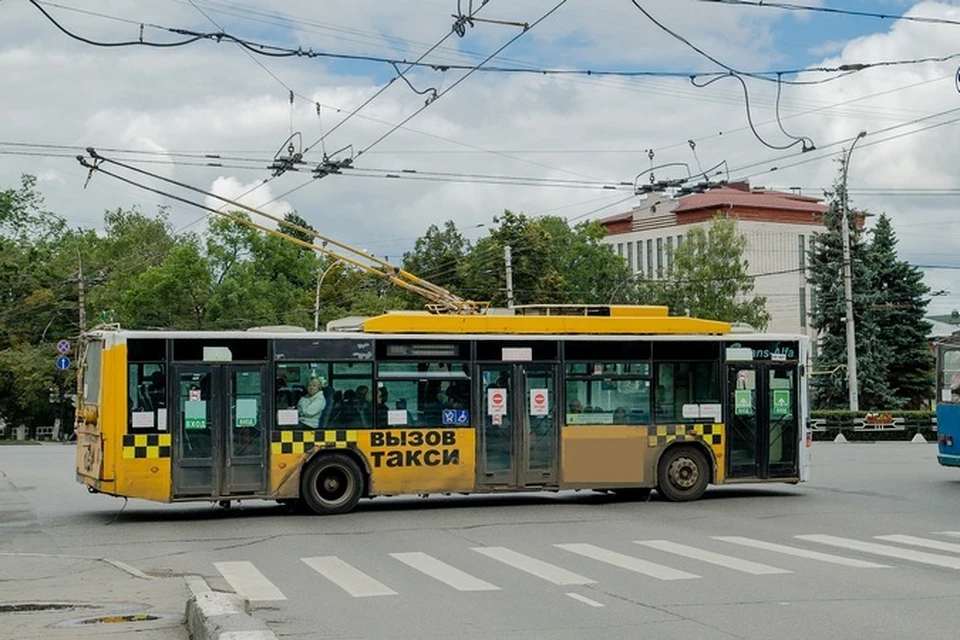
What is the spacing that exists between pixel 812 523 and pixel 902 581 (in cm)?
603

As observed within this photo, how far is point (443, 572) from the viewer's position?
13.6 meters

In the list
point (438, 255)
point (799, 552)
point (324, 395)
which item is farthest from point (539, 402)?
point (438, 255)

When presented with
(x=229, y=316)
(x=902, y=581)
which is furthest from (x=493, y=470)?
(x=229, y=316)

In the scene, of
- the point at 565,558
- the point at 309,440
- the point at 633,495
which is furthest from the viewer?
the point at 633,495

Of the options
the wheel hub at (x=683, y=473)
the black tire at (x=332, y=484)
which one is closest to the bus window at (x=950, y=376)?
the wheel hub at (x=683, y=473)

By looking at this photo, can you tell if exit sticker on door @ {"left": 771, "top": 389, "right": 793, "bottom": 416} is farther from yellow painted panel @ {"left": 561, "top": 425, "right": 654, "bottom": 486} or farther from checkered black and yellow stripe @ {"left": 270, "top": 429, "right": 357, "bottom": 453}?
checkered black and yellow stripe @ {"left": 270, "top": 429, "right": 357, "bottom": 453}

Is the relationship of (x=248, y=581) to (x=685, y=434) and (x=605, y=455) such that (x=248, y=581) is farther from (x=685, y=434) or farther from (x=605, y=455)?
(x=685, y=434)

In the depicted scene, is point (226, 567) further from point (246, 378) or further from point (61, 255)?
point (61, 255)

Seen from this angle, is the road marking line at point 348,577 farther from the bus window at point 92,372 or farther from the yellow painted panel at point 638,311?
the yellow painted panel at point 638,311

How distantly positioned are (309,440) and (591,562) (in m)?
6.68

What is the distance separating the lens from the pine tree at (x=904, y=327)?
204ft

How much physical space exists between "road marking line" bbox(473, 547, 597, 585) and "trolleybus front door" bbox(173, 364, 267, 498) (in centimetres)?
498

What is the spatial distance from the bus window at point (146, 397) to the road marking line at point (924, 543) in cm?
953

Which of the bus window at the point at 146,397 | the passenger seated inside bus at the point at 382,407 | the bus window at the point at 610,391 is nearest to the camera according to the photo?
the bus window at the point at 146,397
